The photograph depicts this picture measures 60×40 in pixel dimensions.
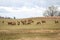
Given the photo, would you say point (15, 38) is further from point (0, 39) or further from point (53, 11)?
point (53, 11)

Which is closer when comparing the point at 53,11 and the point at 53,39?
the point at 53,39

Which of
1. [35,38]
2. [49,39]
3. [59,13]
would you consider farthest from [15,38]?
[59,13]

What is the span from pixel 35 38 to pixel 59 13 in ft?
199

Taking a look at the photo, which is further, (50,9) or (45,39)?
(50,9)

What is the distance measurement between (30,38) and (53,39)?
2.41 meters

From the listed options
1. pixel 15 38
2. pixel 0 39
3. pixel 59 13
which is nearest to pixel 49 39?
pixel 15 38

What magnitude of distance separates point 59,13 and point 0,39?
62.3m

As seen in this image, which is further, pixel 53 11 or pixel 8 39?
pixel 53 11

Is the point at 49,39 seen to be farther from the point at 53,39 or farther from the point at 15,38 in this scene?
the point at 15,38

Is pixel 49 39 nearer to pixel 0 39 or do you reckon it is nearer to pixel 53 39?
pixel 53 39

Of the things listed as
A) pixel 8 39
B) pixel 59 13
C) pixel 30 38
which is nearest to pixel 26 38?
pixel 30 38

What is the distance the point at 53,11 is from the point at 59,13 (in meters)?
2.55

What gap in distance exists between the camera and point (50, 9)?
83062 mm

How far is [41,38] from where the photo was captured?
22734 millimetres
